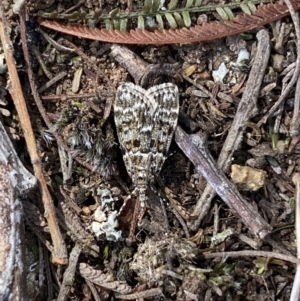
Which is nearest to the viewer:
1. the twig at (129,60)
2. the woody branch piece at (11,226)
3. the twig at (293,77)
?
the woody branch piece at (11,226)

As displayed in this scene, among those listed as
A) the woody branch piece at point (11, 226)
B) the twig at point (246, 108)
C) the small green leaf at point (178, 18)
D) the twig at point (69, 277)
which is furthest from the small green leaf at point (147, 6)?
the twig at point (69, 277)

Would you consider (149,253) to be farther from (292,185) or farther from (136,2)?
(136,2)

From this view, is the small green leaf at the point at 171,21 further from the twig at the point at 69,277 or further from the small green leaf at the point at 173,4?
the twig at the point at 69,277

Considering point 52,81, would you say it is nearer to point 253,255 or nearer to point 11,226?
point 11,226

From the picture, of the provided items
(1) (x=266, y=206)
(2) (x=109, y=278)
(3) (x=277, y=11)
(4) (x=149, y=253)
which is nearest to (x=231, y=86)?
(3) (x=277, y=11)

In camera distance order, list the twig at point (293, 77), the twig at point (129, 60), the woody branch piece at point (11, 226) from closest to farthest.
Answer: the woody branch piece at point (11, 226)
the twig at point (293, 77)
the twig at point (129, 60)

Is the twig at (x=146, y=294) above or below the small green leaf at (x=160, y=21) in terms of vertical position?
below

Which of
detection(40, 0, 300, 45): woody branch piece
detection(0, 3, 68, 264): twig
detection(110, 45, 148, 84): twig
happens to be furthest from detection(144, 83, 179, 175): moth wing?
detection(0, 3, 68, 264): twig

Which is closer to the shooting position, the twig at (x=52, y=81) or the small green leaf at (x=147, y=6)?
the small green leaf at (x=147, y=6)
